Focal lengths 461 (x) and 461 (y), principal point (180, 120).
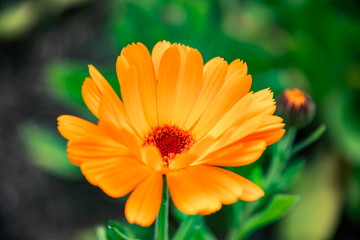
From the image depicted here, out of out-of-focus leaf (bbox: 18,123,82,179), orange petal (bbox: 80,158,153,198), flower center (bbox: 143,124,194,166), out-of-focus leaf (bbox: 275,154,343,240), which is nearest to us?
orange petal (bbox: 80,158,153,198)

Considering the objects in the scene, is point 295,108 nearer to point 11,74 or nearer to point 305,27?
point 305,27

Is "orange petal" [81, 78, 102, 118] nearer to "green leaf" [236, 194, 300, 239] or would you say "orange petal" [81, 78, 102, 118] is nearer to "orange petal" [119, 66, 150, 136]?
"orange petal" [119, 66, 150, 136]

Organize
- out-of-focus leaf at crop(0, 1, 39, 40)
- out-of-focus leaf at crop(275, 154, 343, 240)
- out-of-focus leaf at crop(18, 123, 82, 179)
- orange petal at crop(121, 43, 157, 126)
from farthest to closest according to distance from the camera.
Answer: out-of-focus leaf at crop(0, 1, 39, 40) < out-of-focus leaf at crop(18, 123, 82, 179) < out-of-focus leaf at crop(275, 154, 343, 240) < orange petal at crop(121, 43, 157, 126)

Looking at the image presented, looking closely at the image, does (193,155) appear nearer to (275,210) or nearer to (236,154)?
(236,154)

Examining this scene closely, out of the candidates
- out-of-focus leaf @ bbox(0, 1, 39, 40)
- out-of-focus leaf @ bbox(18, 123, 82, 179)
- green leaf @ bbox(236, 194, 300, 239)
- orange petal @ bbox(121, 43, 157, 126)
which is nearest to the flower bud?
green leaf @ bbox(236, 194, 300, 239)

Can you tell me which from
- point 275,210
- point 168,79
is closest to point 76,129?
point 168,79

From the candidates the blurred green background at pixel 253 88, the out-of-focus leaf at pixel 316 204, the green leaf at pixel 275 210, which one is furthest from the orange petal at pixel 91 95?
the out-of-focus leaf at pixel 316 204

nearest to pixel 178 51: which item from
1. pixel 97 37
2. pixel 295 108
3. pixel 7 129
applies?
pixel 295 108
